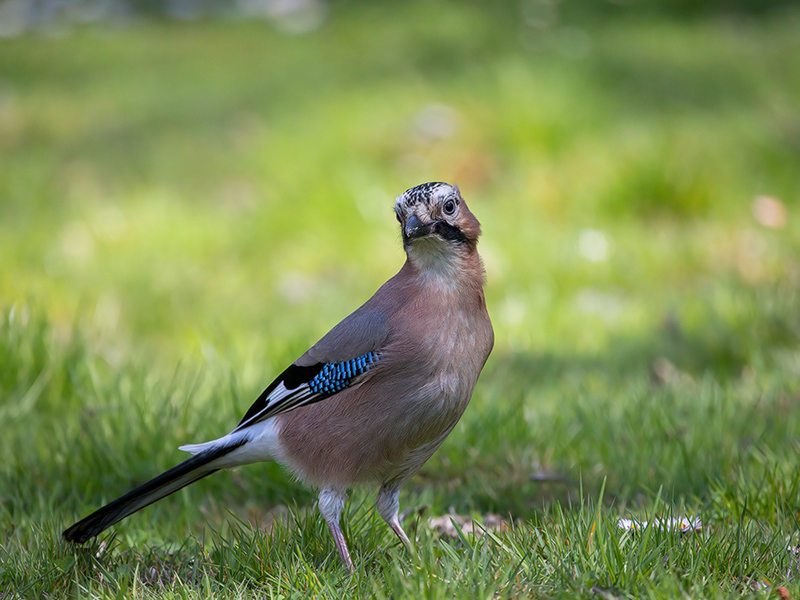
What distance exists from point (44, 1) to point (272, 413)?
1299 cm

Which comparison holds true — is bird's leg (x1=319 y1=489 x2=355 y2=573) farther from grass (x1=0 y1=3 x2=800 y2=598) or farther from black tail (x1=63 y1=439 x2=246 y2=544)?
black tail (x1=63 y1=439 x2=246 y2=544)

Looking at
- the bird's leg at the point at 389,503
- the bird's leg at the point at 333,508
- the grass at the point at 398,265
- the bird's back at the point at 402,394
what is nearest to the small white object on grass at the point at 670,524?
the grass at the point at 398,265

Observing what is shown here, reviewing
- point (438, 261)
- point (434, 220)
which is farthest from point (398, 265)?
point (434, 220)

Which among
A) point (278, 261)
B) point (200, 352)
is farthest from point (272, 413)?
point (278, 261)

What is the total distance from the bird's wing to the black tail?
20 centimetres

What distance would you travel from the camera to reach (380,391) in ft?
10.8

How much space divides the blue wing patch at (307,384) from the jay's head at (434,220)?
16.4 inches

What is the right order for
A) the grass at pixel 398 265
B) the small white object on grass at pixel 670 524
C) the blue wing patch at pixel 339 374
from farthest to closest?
the blue wing patch at pixel 339 374, the grass at pixel 398 265, the small white object on grass at pixel 670 524

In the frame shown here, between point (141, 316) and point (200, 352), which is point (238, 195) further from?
point (200, 352)

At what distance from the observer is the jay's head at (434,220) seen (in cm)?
323

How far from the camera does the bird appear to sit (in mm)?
3240

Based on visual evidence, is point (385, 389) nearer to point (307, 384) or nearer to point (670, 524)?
point (307, 384)

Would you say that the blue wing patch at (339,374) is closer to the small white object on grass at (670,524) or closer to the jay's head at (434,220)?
→ the jay's head at (434,220)

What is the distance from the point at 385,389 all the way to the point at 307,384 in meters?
0.32
